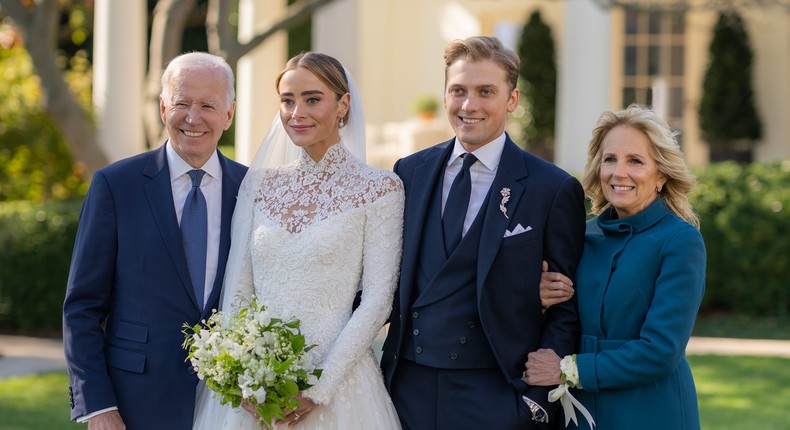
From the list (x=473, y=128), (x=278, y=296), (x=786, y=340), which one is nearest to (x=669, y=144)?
(x=473, y=128)

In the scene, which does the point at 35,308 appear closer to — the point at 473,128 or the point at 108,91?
the point at 108,91

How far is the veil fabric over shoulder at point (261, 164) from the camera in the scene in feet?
13.6

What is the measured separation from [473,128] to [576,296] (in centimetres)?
80

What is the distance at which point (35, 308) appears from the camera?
1080cm

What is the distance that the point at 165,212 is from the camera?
415cm

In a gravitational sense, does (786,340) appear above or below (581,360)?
below

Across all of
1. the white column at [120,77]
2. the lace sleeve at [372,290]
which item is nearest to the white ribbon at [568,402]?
the lace sleeve at [372,290]

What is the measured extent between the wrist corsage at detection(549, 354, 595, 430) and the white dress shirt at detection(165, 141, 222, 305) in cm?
148

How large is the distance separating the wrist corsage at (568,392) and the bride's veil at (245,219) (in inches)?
48.2

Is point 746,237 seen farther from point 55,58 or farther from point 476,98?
point 476,98

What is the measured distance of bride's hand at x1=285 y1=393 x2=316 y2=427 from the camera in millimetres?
3969

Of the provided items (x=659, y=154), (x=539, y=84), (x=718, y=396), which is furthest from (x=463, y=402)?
(x=539, y=84)

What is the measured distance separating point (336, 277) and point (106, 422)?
1.08 metres

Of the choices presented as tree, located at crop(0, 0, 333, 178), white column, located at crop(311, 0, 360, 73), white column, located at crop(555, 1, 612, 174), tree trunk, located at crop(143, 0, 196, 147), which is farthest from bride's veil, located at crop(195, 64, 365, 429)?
white column, located at crop(311, 0, 360, 73)
